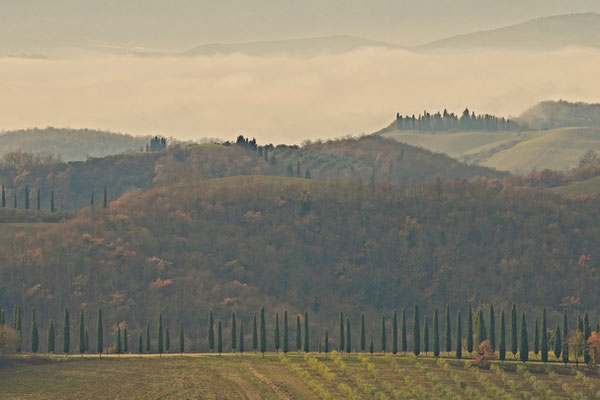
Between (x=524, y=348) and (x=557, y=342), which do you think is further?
(x=557, y=342)

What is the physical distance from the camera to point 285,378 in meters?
155

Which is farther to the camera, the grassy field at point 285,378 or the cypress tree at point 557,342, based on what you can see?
the cypress tree at point 557,342

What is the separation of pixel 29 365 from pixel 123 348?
1050 inches

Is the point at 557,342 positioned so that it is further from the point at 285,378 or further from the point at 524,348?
the point at 285,378

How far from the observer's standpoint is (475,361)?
577ft

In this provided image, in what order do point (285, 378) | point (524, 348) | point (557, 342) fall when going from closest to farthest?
point (285, 378) → point (524, 348) → point (557, 342)

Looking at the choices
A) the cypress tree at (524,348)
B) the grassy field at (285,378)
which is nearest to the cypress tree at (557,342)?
the grassy field at (285,378)

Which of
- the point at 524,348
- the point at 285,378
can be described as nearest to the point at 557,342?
the point at 524,348

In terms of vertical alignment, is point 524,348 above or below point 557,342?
below

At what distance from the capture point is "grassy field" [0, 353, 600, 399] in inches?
5679

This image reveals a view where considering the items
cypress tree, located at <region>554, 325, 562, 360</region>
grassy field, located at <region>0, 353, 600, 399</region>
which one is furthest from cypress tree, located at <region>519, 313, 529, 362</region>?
cypress tree, located at <region>554, 325, 562, 360</region>

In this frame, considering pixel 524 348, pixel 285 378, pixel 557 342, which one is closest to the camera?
pixel 285 378

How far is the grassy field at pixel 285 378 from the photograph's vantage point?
473 feet

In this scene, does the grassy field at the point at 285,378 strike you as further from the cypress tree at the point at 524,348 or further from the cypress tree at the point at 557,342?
the cypress tree at the point at 557,342
